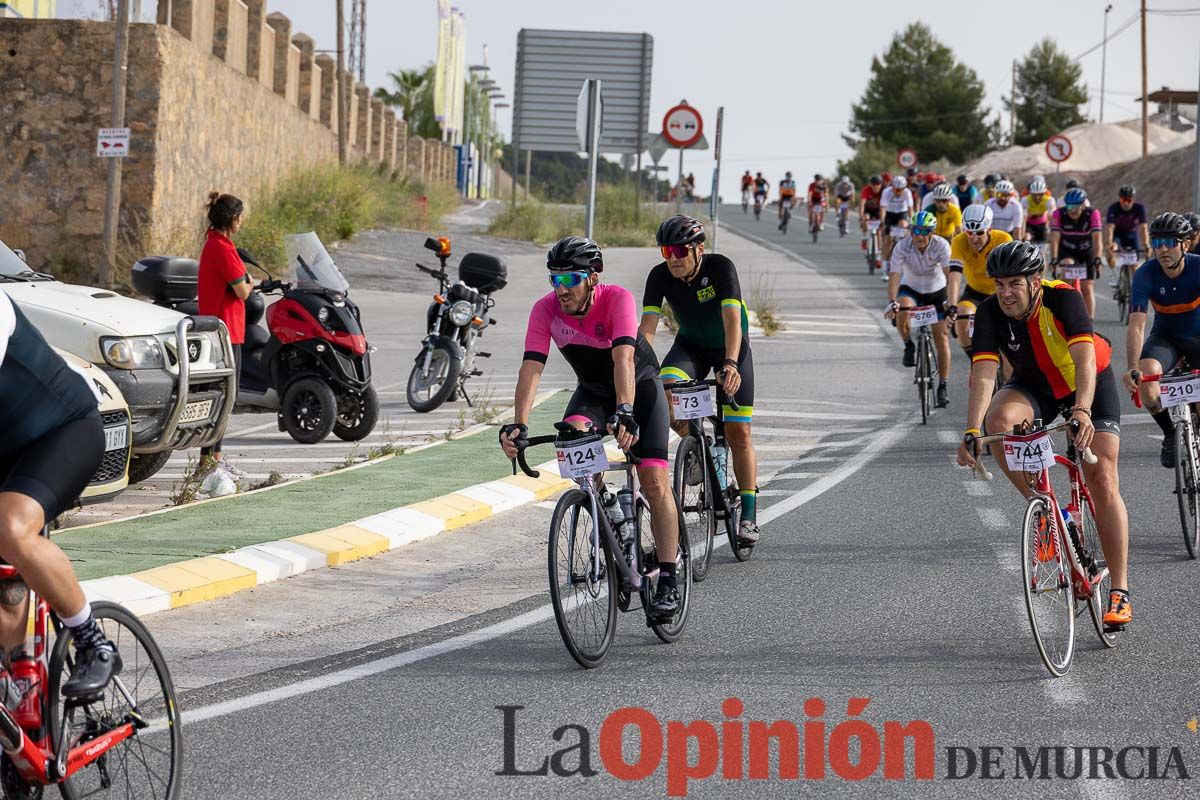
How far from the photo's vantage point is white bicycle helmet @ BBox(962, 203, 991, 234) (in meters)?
14.4

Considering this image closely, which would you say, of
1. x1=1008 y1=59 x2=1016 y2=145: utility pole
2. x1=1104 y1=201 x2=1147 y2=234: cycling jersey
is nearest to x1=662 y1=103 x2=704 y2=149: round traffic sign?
x1=1104 y1=201 x2=1147 y2=234: cycling jersey

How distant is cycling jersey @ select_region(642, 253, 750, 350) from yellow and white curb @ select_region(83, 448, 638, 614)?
2080 mm

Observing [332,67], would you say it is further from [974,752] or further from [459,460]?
[974,752]

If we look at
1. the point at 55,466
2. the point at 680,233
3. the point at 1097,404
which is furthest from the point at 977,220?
the point at 55,466

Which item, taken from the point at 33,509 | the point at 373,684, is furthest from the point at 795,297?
the point at 33,509

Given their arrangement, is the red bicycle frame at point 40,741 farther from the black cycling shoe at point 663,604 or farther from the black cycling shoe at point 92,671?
the black cycling shoe at point 663,604

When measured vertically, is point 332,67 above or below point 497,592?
above

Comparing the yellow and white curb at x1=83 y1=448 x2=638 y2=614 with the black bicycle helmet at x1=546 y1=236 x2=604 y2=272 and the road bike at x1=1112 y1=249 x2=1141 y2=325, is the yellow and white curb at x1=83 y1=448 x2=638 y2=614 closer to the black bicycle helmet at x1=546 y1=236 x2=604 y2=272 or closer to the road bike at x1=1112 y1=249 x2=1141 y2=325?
the black bicycle helmet at x1=546 y1=236 x2=604 y2=272

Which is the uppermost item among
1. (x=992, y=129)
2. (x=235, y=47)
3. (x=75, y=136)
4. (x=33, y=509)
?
(x=992, y=129)

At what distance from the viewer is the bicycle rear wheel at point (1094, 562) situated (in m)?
7.61

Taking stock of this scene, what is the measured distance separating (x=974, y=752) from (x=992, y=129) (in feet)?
359

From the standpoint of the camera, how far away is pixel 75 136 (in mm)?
25531

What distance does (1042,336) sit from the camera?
25.6ft

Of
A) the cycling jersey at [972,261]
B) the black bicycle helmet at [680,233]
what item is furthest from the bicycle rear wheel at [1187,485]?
the cycling jersey at [972,261]
